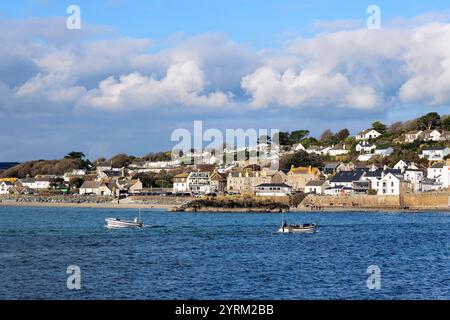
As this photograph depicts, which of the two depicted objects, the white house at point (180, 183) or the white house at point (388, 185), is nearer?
the white house at point (388, 185)

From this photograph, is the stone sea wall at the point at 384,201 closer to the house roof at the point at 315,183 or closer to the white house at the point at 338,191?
the white house at the point at 338,191

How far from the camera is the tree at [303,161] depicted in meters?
114

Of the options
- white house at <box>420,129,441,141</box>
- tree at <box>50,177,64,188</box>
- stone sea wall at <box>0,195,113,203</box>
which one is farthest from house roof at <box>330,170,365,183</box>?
tree at <box>50,177,64,188</box>

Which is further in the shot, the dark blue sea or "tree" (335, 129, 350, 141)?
"tree" (335, 129, 350, 141)

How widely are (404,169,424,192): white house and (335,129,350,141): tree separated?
184 feet

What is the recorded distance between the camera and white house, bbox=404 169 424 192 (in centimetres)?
8800

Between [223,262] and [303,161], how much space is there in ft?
266

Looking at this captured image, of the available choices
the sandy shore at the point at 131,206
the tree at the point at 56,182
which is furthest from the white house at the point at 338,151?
the tree at the point at 56,182

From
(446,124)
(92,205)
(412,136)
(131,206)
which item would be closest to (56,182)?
(92,205)

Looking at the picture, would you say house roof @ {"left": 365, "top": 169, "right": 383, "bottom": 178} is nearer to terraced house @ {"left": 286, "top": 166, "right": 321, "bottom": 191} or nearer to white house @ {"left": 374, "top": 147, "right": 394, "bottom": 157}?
terraced house @ {"left": 286, "top": 166, "right": 321, "bottom": 191}

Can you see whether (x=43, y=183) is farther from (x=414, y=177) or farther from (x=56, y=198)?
(x=414, y=177)

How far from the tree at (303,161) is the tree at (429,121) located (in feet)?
89.6

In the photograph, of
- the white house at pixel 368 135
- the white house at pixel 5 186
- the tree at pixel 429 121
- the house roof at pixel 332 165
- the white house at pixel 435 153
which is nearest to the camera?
the house roof at pixel 332 165
